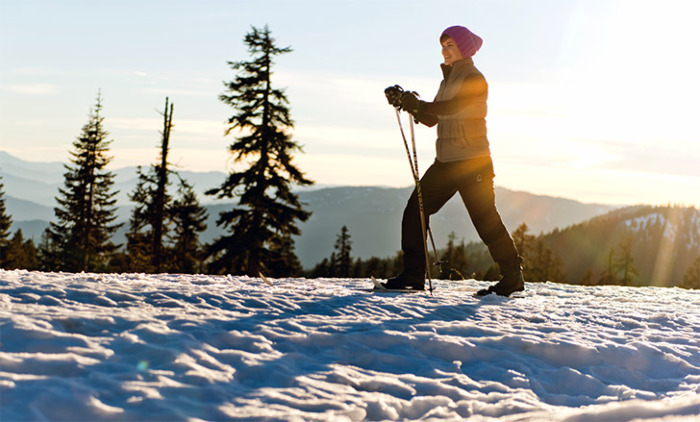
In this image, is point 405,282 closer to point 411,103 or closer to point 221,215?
point 411,103

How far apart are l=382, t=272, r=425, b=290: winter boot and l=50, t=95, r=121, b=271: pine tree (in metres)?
42.5

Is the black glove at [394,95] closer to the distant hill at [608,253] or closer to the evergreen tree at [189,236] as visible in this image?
the evergreen tree at [189,236]

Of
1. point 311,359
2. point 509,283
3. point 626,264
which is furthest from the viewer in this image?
point 626,264

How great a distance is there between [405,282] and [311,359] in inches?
126

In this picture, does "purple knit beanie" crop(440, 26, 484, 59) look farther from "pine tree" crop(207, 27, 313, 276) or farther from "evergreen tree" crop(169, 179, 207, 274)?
"evergreen tree" crop(169, 179, 207, 274)

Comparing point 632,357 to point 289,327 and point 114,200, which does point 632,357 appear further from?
point 114,200

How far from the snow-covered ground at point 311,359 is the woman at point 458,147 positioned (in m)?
1.16

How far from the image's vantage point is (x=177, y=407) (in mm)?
2473

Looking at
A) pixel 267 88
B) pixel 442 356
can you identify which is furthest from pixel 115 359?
pixel 267 88

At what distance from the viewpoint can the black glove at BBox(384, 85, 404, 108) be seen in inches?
244

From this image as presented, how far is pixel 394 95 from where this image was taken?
20.4ft

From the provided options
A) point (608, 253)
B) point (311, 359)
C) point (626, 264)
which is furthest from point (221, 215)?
point (608, 253)

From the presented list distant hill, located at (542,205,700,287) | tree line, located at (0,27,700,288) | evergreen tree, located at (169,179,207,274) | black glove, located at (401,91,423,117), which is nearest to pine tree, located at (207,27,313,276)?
tree line, located at (0,27,700,288)

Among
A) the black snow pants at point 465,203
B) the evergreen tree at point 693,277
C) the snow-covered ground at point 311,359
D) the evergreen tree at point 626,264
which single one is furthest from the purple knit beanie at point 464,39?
the evergreen tree at point 693,277
